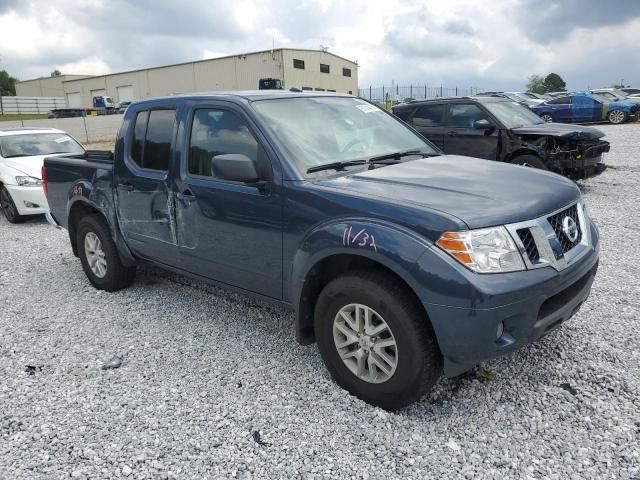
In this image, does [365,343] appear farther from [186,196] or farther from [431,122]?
[431,122]

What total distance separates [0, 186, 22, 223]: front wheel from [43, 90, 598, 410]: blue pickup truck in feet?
17.9

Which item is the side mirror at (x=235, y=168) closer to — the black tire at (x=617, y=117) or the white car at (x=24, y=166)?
the white car at (x=24, y=166)

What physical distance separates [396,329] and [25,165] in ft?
28.0

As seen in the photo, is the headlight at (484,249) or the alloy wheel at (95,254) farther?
the alloy wheel at (95,254)

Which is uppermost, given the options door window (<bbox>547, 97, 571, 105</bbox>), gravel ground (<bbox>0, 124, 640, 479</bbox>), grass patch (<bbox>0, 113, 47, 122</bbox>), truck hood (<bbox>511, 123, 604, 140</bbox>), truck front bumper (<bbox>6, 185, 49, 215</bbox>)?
door window (<bbox>547, 97, 571, 105</bbox>)

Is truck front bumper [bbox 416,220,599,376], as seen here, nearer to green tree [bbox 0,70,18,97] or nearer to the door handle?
the door handle

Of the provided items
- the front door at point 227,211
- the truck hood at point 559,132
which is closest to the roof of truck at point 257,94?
the front door at point 227,211

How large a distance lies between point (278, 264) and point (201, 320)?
1.41 m

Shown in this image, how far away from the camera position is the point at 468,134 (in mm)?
9188

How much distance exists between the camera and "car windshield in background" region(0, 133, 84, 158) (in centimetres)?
943

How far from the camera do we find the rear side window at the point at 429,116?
9.68 meters

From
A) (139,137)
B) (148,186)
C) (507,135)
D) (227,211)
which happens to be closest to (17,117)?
(507,135)

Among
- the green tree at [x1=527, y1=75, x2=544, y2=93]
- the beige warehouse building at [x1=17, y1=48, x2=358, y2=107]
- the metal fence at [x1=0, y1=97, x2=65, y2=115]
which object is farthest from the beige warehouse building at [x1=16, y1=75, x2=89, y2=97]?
the green tree at [x1=527, y1=75, x2=544, y2=93]

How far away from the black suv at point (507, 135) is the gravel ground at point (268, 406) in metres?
4.45
